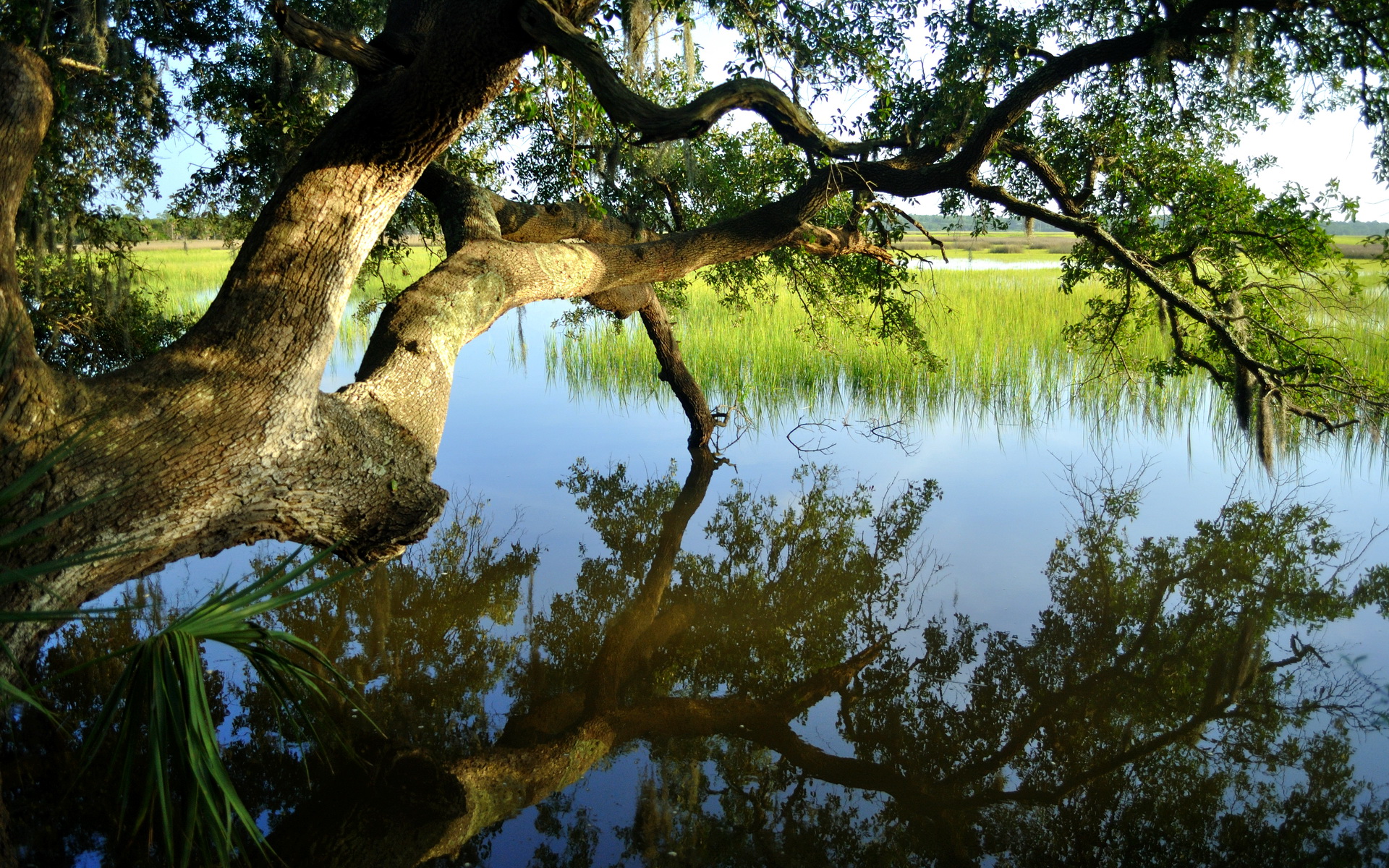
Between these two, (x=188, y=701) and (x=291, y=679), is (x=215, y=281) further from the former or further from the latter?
(x=188, y=701)

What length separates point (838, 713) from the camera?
340cm

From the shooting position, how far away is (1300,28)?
4.31m

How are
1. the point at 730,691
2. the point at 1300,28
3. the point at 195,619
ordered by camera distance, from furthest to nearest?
A: the point at 1300,28, the point at 730,691, the point at 195,619

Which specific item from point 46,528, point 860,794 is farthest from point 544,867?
point 46,528

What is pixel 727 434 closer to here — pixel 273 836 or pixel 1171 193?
pixel 1171 193

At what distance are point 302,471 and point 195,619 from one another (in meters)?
1.50

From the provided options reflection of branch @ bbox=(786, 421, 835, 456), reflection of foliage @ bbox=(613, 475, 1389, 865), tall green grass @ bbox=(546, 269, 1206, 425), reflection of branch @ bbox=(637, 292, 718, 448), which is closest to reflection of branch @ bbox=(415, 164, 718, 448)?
reflection of branch @ bbox=(637, 292, 718, 448)

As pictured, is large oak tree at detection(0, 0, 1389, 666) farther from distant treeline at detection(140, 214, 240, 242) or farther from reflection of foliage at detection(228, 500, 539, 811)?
distant treeline at detection(140, 214, 240, 242)

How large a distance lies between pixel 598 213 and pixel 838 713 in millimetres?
3126

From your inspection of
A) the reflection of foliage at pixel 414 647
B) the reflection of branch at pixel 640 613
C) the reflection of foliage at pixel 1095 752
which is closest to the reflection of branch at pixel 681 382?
the reflection of branch at pixel 640 613

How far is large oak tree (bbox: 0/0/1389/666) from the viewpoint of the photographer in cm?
279

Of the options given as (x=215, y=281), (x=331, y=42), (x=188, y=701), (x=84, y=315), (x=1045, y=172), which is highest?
(x=331, y=42)

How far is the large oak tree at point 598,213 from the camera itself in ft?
9.17

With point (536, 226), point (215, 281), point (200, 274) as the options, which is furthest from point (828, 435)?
point (200, 274)
